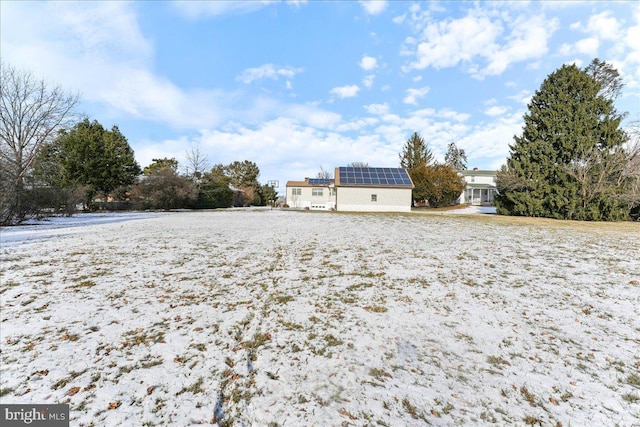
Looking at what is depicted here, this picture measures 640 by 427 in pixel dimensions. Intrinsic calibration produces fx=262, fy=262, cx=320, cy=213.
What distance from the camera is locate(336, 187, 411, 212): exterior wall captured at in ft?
89.0

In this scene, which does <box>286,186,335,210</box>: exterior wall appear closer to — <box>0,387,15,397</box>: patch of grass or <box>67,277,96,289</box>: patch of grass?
<box>67,277,96,289</box>: patch of grass

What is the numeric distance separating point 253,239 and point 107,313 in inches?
234

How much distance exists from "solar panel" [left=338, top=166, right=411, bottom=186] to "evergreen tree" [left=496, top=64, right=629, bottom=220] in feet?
29.7

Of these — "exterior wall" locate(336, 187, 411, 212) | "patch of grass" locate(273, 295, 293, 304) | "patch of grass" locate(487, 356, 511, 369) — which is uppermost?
"exterior wall" locate(336, 187, 411, 212)

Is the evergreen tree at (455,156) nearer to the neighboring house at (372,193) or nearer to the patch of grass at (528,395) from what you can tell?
the neighboring house at (372,193)

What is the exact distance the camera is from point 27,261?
6.65 meters

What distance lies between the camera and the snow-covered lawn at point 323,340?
2480 mm

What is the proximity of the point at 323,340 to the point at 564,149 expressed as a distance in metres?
27.0

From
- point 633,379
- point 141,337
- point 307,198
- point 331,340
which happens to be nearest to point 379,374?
point 331,340

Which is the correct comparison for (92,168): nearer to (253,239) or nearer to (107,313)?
(253,239)

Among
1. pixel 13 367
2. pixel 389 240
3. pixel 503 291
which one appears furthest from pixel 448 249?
pixel 13 367

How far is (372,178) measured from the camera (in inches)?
1109

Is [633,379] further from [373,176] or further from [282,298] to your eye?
[373,176]
